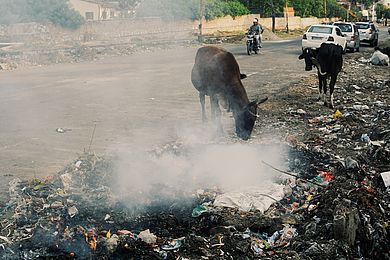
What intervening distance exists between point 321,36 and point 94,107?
15.2m

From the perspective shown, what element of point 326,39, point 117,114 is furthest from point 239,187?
point 326,39

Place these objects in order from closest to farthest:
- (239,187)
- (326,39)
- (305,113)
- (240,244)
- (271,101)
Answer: (240,244)
(239,187)
(305,113)
(271,101)
(326,39)

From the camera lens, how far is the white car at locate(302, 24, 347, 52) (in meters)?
23.9

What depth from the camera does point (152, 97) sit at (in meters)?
13.1

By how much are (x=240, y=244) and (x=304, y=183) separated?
190 cm

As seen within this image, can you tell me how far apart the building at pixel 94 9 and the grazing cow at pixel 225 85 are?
6.16ft

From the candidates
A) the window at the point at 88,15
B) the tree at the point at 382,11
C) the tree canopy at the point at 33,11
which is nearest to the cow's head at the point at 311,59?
the window at the point at 88,15

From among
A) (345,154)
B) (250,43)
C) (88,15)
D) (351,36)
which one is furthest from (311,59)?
(351,36)

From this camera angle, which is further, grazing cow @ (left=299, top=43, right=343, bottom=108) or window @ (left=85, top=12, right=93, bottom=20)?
grazing cow @ (left=299, top=43, right=343, bottom=108)

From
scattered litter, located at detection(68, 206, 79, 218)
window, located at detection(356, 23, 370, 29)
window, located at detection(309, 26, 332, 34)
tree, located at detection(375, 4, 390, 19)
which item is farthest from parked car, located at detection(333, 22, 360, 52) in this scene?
tree, located at detection(375, 4, 390, 19)

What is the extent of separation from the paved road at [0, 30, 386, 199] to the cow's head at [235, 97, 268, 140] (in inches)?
50.1

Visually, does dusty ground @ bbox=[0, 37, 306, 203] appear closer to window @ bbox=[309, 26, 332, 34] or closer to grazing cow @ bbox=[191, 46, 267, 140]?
grazing cow @ bbox=[191, 46, 267, 140]

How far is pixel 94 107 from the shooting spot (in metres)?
11.6

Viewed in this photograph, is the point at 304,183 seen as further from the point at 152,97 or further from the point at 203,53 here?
the point at 152,97
